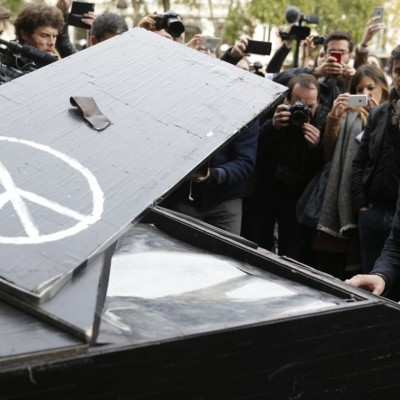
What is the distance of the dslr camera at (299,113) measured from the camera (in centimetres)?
585

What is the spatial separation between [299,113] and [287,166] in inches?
15.4

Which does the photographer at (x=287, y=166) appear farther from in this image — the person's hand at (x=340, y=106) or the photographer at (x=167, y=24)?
the photographer at (x=167, y=24)

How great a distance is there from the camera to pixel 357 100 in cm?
572

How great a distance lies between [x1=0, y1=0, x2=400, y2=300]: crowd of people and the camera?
207 inches

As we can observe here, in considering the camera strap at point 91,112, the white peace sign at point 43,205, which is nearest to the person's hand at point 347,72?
the camera strap at point 91,112

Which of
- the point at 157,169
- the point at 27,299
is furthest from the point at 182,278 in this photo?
the point at 27,299

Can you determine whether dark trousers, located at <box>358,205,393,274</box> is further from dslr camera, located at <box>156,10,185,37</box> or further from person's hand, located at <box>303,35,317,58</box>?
person's hand, located at <box>303,35,317,58</box>

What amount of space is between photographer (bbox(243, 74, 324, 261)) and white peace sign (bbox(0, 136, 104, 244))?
3.51 metres

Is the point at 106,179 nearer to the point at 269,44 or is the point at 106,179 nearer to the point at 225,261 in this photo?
the point at 225,261

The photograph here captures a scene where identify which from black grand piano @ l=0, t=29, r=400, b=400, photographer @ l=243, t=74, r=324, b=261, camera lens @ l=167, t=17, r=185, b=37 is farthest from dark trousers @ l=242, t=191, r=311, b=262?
black grand piano @ l=0, t=29, r=400, b=400

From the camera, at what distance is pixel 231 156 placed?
570cm

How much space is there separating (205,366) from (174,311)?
0.70 feet

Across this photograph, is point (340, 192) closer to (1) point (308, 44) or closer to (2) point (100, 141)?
(1) point (308, 44)

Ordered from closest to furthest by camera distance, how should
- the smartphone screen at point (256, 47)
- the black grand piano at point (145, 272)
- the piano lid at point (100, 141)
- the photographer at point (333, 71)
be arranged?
the black grand piano at point (145, 272)
the piano lid at point (100, 141)
the photographer at point (333, 71)
the smartphone screen at point (256, 47)
